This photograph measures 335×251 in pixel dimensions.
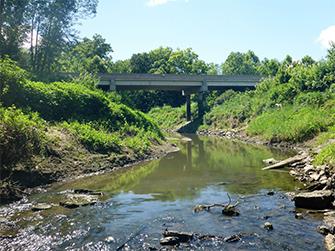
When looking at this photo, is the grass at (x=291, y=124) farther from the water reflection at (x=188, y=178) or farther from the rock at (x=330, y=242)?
the rock at (x=330, y=242)

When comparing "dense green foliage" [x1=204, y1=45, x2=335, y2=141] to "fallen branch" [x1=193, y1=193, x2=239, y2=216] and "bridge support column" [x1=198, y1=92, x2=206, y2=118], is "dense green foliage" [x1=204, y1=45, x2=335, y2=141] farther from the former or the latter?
"fallen branch" [x1=193, y1=193, x2=239, y2=216]

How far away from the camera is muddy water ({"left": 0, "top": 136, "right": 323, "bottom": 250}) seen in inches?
543

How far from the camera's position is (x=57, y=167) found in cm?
2533

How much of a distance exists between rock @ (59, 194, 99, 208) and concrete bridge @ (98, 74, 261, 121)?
51.3m

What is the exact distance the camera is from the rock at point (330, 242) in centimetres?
1273

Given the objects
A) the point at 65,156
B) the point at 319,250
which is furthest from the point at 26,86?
the point at 319,250

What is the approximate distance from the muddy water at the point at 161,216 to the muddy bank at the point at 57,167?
0.90m

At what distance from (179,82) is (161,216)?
203ft

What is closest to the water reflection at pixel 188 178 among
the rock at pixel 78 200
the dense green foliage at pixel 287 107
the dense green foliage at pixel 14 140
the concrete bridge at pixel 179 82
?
the rock at pixel 78 200

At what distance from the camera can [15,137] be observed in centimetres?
2198

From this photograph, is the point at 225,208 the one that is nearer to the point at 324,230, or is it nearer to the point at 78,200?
the point at 324,230

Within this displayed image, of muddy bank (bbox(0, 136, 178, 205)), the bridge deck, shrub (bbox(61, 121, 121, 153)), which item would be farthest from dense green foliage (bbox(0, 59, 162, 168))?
the bridge deck

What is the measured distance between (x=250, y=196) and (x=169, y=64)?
99.8 m

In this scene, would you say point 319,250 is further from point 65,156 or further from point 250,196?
point 65,156
